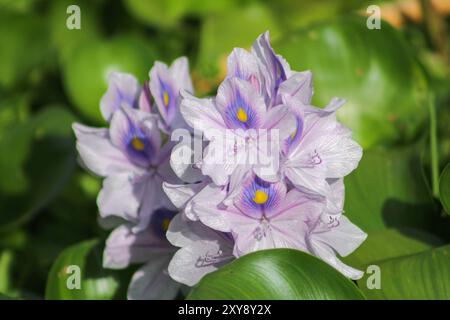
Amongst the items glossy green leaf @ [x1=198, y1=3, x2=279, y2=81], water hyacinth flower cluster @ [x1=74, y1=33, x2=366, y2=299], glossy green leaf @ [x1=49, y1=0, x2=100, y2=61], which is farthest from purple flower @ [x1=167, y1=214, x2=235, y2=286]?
glossy green leaf @ [x1=49, y1=0, x2=100, y2=61]

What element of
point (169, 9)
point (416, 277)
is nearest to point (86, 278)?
point (416, 277)

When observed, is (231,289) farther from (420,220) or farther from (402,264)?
A: (420,220)

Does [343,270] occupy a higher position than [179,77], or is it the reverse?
[179,77]

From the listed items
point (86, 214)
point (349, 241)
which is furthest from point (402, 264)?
point (86, 214)

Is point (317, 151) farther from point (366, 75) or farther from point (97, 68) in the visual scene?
point (97, 68)

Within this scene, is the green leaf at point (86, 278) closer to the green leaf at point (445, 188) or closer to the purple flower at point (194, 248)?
the purple flower at point (194, 248)
